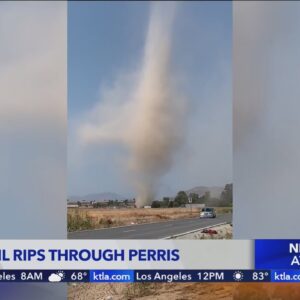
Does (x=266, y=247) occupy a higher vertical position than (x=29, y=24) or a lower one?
lower

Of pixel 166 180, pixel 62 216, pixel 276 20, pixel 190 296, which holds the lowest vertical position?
pixel 190 296

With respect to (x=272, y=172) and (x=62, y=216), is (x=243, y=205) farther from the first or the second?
(x=62, y=216)

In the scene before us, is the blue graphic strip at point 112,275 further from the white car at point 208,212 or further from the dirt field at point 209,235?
the white car at point 208,212

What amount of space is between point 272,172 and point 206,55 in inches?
31.0

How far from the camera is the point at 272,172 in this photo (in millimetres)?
2406

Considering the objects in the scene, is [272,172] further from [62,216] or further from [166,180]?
[62,216]

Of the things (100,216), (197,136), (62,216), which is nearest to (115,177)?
(100,216)

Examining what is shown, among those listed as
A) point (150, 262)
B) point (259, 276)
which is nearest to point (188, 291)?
point (150, 262)

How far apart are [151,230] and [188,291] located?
44 cm

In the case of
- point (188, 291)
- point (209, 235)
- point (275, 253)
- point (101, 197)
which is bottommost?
point (188, 291)

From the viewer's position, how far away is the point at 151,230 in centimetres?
238

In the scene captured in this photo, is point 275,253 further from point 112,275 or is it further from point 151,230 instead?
point 112,275

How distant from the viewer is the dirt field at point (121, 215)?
2.35m

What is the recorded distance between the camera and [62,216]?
7.96 ft
